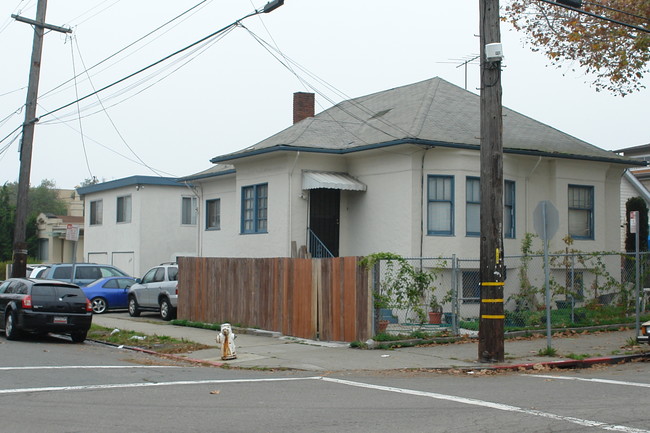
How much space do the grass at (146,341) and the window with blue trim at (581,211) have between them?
12563mm

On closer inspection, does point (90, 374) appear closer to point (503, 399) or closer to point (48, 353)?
point (48, 353)

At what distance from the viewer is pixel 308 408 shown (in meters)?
9.41

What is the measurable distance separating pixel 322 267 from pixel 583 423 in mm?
9371

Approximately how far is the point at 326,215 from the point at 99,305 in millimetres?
9417

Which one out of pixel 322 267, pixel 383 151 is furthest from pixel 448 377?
pixel 383 151

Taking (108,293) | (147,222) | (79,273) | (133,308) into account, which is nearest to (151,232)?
(147,222)

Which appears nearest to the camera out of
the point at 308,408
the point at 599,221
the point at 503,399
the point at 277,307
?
the point at 308,408

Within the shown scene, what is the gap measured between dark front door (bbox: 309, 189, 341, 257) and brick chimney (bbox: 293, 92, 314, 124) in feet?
17.9

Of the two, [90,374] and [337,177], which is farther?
[337,177]

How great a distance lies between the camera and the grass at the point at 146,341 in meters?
16.6

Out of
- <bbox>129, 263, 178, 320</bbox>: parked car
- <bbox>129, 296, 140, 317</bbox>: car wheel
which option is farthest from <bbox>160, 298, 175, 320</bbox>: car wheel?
<bbox>129, 296, 140, 317</bbox>: car wheel

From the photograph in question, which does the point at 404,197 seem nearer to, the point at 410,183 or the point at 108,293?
the point at 410,183

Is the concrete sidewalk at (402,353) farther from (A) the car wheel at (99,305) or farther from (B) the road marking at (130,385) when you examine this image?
(A) the car wheel at (99,305)

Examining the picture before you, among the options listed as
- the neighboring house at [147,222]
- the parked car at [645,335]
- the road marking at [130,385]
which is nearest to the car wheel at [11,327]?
the road marking at [130,385]
